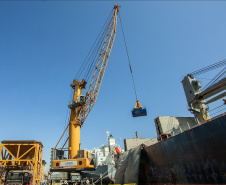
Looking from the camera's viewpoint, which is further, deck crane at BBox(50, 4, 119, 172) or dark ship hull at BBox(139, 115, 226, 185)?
deck crane at BBox(50, 4, 119, 172)

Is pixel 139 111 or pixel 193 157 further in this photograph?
pixel 139 111

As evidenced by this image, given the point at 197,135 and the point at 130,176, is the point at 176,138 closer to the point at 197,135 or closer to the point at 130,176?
the point at 197,135

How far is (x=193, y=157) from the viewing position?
14.1m

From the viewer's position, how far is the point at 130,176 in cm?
1944

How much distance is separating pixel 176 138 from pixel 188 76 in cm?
1737

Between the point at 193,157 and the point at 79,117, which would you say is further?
the point at 79,117

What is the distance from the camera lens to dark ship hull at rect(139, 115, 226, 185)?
40.1ft

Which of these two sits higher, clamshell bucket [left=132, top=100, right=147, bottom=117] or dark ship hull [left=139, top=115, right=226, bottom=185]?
clamshell bucket [left=132, top=100, right=147, bottom=117]

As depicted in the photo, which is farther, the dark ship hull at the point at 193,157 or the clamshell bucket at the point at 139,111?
the clamshell bucket at the point at 139,111

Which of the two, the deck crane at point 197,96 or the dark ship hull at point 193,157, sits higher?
the deck crane at point 197,96

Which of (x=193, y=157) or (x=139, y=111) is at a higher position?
(x=139, y=111)

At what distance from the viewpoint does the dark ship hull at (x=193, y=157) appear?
40.1 feet

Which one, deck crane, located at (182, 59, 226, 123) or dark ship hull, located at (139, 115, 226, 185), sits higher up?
deck crane, located at (182, 59, 226, 123)

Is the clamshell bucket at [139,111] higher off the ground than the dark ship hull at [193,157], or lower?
higher
